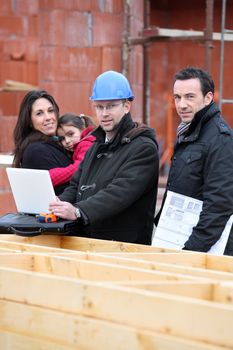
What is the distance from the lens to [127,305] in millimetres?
2248

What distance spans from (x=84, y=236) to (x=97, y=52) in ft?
14.9

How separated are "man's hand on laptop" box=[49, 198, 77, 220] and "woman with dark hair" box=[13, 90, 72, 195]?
801 millimetres

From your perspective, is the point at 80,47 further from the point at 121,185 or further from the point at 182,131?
the point at 121,185

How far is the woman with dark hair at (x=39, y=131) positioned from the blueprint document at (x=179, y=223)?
3.15 feet

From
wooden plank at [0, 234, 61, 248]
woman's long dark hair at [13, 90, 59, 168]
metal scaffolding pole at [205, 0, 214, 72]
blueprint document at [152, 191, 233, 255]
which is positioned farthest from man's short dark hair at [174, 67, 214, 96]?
metal scaffolding pole at [205, 0, 214, 72]

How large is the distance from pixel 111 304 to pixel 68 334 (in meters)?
0.22

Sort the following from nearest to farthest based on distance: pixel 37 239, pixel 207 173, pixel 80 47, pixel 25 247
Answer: pixel 25 247 < pixel 207 173 < pixel 37 239 < pixel 80 47

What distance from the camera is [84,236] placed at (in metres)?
3.70

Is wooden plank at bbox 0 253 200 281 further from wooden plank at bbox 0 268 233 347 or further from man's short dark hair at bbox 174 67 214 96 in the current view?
man's short dark hair at bbox 174 67 214 96

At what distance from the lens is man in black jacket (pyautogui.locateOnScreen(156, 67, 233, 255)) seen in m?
3.26

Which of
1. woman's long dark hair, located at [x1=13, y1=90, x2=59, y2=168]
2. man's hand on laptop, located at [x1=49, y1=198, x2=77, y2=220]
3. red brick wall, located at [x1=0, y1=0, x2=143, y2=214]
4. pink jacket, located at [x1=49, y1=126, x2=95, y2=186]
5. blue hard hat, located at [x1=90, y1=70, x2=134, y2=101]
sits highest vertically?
red brick wall, located at [x1=0, y1=0, x2=143, y2=214]

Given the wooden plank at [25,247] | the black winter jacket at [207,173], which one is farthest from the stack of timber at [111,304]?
the black winter jacket at [207,173]

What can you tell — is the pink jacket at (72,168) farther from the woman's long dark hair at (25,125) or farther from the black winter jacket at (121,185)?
the black winter jacket at (121,185)

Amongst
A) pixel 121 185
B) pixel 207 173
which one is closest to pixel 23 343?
pixel 121 185
